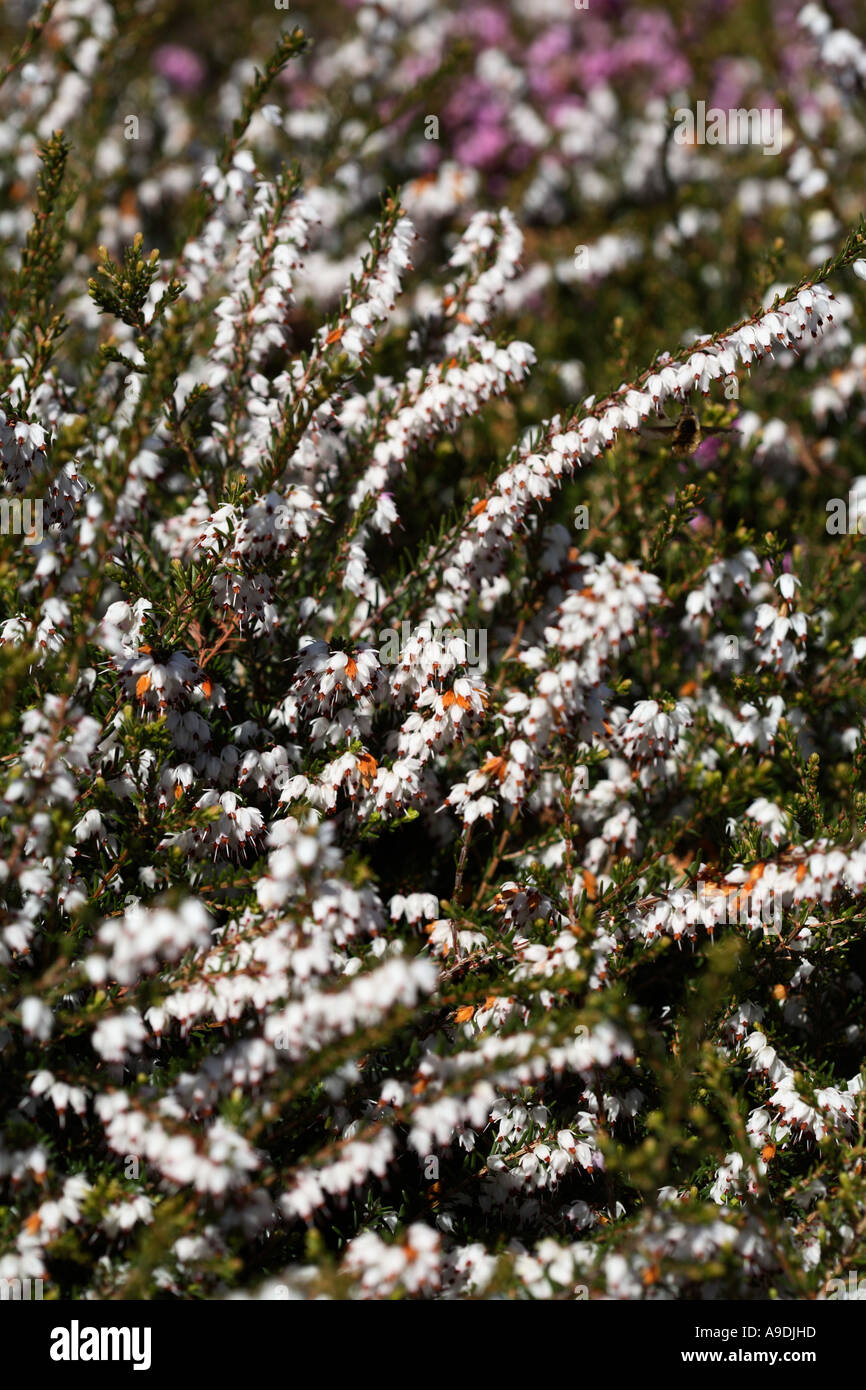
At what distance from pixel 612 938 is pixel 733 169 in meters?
8.21

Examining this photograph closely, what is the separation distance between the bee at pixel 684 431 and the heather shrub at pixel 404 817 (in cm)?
3

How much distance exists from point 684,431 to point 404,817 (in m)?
2.10

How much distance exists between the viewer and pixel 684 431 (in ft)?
14.3

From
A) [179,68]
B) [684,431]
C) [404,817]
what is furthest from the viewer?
[179,68]

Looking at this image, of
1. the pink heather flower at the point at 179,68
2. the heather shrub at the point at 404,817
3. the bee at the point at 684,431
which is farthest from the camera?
the pink heather flower at the point at 179,68

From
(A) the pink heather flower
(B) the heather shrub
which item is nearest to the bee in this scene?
(B) the heather shrub

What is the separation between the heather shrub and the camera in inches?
111

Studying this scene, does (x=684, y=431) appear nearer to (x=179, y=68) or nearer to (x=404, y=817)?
(x=404, y=817)

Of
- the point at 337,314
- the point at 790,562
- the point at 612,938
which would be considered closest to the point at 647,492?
the point at 790,562

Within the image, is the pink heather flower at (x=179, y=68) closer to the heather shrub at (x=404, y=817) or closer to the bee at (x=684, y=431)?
the heather shrub at (x=404, y=817)

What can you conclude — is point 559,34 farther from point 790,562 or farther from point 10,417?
point 10,417

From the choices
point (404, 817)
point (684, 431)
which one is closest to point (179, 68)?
point (684, 431)

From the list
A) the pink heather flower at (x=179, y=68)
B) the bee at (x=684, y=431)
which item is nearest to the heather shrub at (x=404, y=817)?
the bee at (x=684, y=431)

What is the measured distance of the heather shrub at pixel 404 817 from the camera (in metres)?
2.83
